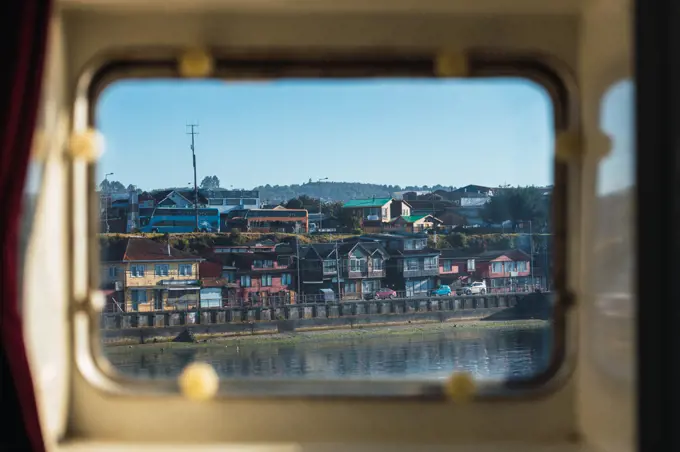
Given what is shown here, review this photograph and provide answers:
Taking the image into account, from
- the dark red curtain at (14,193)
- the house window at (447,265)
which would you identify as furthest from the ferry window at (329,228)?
the dark red curtain at (14,193)

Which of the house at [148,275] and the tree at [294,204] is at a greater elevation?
the tree at [294,204]

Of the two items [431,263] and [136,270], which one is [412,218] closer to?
[431,263]

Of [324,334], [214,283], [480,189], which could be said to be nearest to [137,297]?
[214,283]

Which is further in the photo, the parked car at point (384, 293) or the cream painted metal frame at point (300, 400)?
the parked car at point (384, 293)

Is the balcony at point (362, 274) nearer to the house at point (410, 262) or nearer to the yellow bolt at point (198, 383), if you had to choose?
the house at point (410, 262)

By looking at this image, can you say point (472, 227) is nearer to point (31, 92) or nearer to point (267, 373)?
point (267, 373)

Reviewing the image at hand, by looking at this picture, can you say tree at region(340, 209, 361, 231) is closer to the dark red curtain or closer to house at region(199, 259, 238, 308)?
house at region(199, 259, 238, 308)
